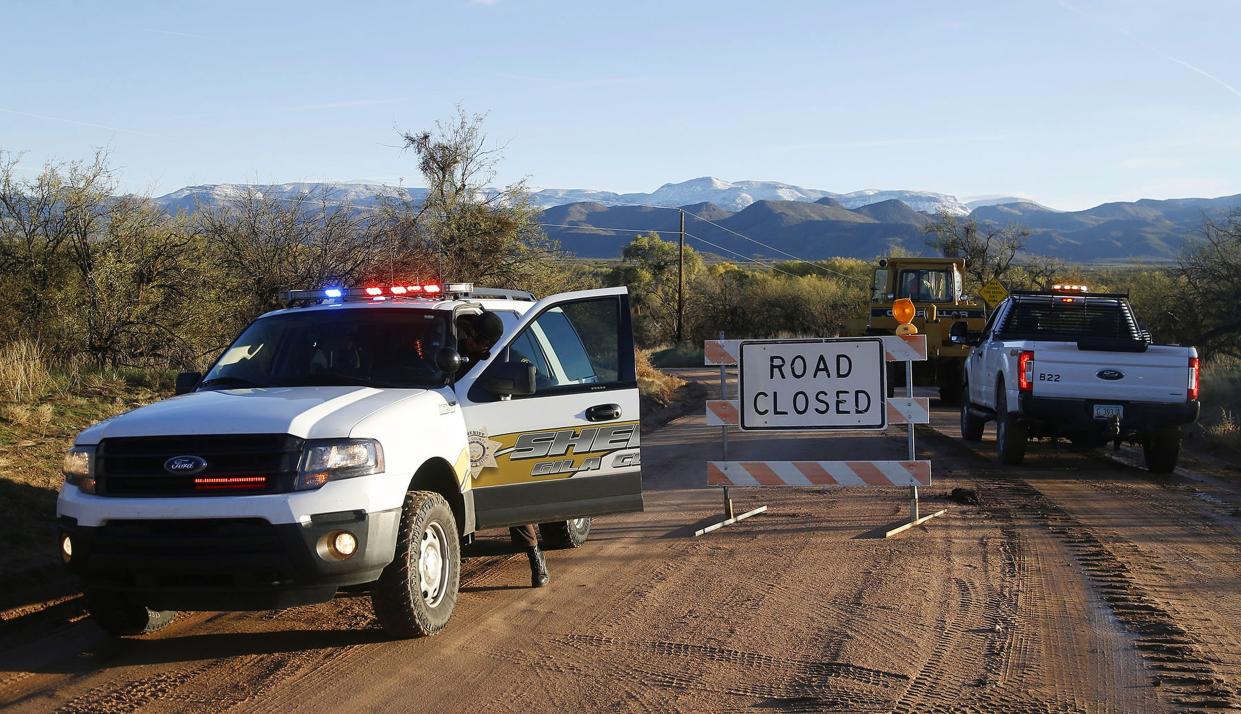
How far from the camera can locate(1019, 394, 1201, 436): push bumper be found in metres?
12.9

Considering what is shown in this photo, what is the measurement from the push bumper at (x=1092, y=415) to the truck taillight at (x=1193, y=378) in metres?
0.08

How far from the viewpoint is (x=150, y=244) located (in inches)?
731

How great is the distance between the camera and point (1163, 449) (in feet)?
43.4

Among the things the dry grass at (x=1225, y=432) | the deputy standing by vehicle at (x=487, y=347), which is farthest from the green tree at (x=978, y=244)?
the deputy standing by vehicle at (x=487, y=347)

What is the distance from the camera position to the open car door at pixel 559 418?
708 centimetres

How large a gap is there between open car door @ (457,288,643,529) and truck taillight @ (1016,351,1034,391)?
22.9 ft

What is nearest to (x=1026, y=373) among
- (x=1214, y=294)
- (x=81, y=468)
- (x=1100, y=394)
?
(x=1100, y=394)

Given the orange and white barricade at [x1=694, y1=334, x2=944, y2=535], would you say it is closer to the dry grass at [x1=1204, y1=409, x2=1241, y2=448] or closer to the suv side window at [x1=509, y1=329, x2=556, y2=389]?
the suv side window at [x1=509, y1=329, x2=556, y2=389]

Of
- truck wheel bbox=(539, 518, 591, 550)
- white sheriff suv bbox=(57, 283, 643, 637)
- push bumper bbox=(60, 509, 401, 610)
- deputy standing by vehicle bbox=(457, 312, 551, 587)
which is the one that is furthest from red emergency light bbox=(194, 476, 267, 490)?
truck wheel bbox=(539, 518, 591, 550)

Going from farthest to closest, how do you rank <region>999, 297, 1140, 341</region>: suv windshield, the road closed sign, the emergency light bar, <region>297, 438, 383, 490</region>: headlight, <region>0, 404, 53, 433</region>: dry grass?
<region>999, 297, 1140, 341</region>: suv windshield
<region>0, 404, 53, 433</region>: dry grass
the road closed sign
the emergency light bar
<region>297, 438, 383, 490</region>: headlight

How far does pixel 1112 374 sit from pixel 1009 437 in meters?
1.39

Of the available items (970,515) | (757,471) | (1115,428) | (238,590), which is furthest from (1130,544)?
(238,590)

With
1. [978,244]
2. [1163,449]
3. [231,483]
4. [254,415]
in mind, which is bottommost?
[1163,449]

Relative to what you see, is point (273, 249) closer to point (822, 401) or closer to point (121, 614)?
point (822, 401)
